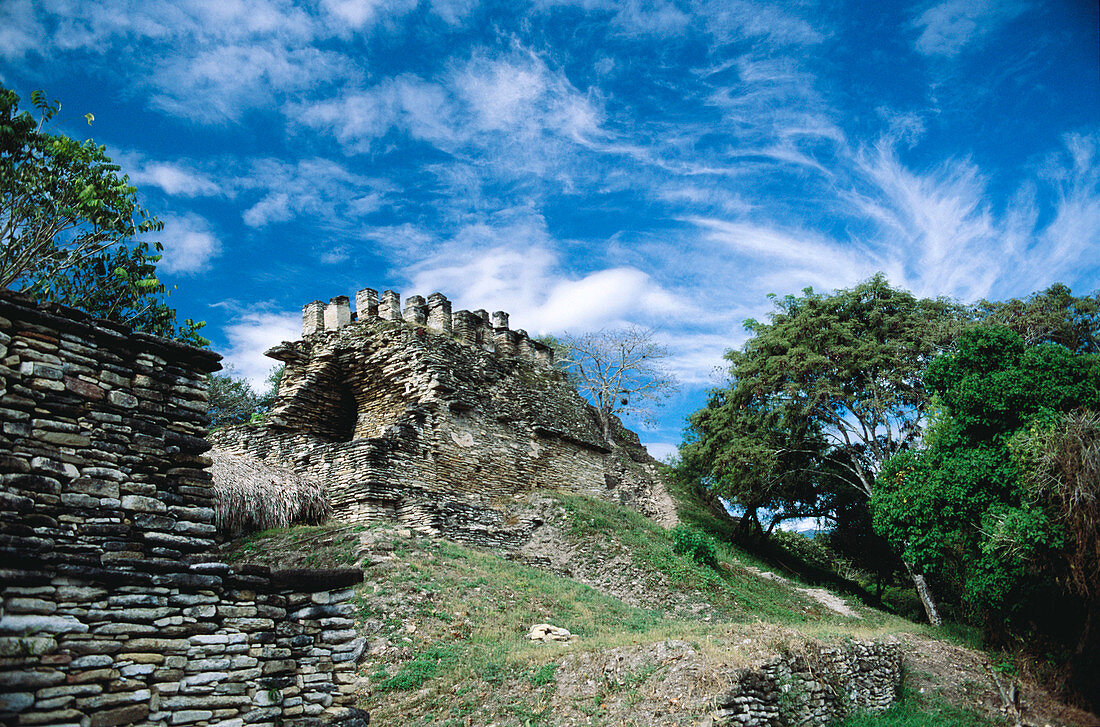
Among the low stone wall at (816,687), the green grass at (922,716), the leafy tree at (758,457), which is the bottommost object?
the green grass at (922,716)

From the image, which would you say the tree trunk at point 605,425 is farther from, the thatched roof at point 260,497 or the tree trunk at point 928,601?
the thatched roof at point 260,497

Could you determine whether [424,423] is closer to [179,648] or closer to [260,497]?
[260,497]

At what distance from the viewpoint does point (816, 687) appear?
842cm

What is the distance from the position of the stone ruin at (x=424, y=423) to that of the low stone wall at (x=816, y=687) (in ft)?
26.9

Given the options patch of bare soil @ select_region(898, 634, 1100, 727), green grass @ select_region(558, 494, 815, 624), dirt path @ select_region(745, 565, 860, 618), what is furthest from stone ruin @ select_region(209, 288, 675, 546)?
patch of bare soil @ select_region(898, 634, 1100, 727)

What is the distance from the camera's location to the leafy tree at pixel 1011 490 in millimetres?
Answer: 10180

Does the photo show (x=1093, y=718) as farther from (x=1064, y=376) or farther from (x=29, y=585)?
(x=29, y=585)

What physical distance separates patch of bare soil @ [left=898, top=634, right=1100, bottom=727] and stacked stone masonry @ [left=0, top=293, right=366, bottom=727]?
10.5 m

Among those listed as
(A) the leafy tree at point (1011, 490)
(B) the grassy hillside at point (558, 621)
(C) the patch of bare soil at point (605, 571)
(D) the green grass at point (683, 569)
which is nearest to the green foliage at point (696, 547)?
(D) the green grass at point (683, 569)

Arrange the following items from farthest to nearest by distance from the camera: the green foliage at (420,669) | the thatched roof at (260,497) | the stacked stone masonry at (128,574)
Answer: the thatched roof at (260,497), the green foliage at (420,669), the stacked stone masonry at (128,574)

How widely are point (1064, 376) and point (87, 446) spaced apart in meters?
14.6

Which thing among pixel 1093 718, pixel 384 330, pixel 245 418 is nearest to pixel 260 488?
pixel 384 330

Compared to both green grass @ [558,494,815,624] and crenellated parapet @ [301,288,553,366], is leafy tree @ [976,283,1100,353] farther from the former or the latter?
crenellated parapet @ [301,288,553,366]

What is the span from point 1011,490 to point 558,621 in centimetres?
850
